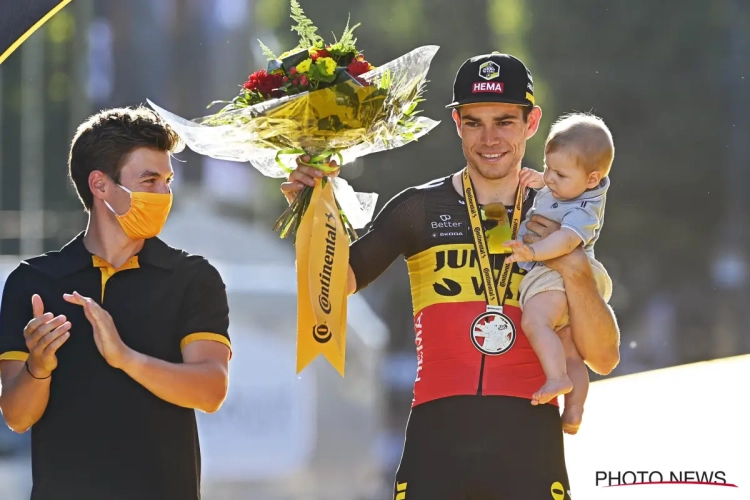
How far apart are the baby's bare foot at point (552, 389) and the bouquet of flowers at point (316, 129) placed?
517 millimetres

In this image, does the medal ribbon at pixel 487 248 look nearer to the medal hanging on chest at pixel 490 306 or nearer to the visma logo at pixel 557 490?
the medal hanging on chest at pixel 490 306

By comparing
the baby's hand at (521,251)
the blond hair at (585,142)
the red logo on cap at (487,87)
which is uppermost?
the red logo on cap at (487,87)

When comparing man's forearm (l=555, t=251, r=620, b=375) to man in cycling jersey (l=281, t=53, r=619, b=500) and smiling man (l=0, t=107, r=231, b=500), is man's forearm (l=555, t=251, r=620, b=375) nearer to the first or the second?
man in cycling jersey (l=281, t=53, r=619, b=500)

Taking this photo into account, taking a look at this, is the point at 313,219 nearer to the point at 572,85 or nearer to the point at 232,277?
the point at 232,277

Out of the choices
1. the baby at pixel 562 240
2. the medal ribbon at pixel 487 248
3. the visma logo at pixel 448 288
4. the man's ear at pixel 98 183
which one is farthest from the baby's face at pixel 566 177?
the man's ear at pixel 98 183

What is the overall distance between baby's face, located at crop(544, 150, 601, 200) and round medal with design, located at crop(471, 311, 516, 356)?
0.36 metres

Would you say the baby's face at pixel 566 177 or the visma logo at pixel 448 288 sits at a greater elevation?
the baby's face at pixel 566 177

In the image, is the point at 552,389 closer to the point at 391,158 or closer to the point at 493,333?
the point at 493,333

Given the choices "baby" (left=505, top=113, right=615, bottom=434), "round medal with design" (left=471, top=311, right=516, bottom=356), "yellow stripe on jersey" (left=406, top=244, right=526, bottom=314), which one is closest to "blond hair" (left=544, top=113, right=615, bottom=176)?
"baby" (left=505, top=113, right=615, bottom=434)

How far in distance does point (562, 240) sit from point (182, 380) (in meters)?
1.00

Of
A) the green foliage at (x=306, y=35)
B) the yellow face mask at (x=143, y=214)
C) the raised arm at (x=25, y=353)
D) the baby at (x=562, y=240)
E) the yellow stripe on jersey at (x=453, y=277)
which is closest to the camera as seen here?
the raised arm at (x=25, y=353)

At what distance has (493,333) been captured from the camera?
9.53 feet

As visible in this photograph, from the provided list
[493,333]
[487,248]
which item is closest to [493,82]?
[487,248]

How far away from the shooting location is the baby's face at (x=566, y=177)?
2.94 m
